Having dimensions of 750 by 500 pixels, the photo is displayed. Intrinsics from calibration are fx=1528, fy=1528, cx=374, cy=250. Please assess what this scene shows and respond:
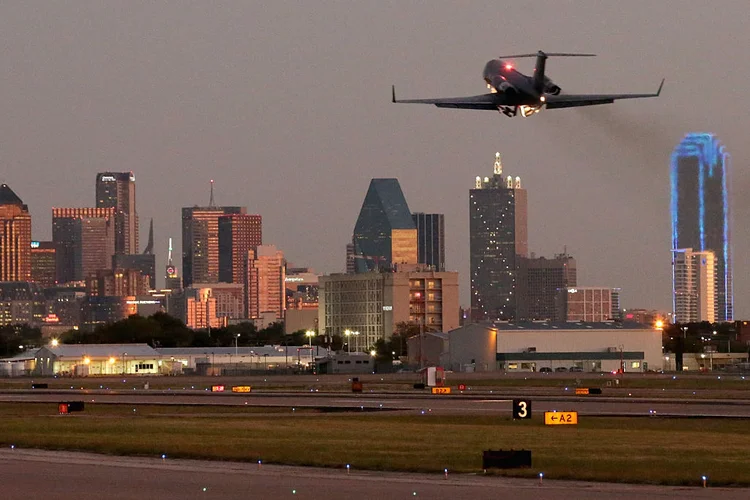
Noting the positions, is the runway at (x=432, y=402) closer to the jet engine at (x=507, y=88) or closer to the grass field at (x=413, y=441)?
the grass field at (x=413, y=441)

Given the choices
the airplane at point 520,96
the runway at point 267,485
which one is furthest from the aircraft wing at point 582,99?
the runway at point 267,485

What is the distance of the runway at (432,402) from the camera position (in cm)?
8562

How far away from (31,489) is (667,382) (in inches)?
4202

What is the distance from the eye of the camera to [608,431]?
68375 mm

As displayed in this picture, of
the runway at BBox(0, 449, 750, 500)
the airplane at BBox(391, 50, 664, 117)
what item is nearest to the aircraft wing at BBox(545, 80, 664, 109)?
the airplane at BBox(391, 50, 664, 117)

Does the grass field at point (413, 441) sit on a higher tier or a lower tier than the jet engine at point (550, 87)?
lower

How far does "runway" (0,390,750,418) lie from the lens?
85625mm

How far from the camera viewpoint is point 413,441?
206 feet

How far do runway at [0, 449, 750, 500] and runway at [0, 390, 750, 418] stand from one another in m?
35.1

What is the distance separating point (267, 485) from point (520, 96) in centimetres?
4038

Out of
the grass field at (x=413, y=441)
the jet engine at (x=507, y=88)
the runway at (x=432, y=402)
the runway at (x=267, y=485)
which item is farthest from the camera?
the runway at (x=432, y=402)

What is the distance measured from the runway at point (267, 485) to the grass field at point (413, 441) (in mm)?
2192

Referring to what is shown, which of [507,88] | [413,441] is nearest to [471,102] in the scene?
[507,88]

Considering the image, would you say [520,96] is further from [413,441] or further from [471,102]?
[413,441]
